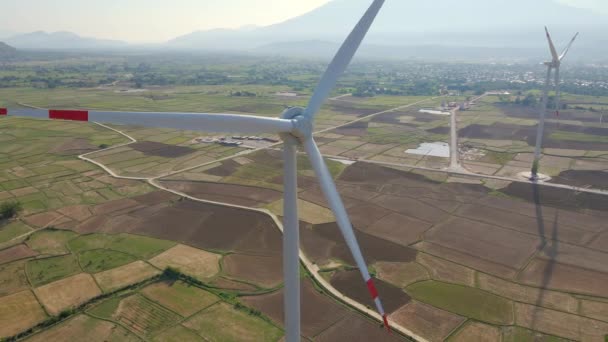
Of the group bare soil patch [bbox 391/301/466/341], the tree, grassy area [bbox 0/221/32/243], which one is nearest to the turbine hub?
bare soil patch [bbox 391/301/466/341]

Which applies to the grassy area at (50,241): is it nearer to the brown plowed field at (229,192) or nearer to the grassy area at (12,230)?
the grassy area at (12,230)

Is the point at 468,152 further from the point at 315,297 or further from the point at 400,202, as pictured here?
the point at 315,297

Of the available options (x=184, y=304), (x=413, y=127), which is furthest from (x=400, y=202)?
(x=413, y=127)

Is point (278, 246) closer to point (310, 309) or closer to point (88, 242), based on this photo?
point (310, 309)

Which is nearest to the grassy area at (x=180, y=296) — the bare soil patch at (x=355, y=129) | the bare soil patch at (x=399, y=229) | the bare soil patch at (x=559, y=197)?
the bare soil patch at (x=399, y=229)

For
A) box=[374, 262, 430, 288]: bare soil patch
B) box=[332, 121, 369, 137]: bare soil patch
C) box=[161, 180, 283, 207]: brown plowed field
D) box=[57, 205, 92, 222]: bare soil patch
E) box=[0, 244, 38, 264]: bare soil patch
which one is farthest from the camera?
box=[332, 121, 369, 137]: bare soil patch

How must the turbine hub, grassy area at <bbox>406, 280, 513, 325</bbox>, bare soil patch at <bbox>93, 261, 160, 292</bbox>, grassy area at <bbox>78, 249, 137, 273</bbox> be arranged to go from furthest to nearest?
1. grassy area at <bbox>78, 249, 137, 273</bbox>
2. bare soil patch at <bbox>93, 261, 160, 292</bbox>
3. grassy area at <bbox>406, 280, 513, 325</bbox>
4. the turbine hub

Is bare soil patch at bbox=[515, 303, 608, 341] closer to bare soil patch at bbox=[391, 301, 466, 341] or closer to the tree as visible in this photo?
bare soil patch at bbox=[391, 301, 466, 341]
